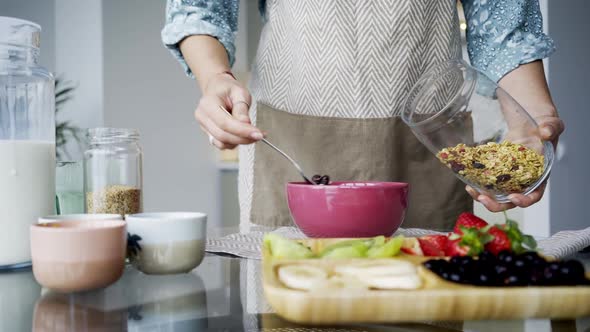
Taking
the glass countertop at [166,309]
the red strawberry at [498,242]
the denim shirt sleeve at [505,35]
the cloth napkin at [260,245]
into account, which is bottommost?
the glass countertop at [166,309]

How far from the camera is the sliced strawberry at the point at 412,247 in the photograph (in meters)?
0.59

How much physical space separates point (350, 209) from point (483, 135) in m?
0.21

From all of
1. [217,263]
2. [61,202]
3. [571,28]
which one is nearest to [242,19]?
[571,28]

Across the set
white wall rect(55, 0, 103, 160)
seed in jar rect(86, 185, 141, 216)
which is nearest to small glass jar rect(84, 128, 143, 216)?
seed in jar rect(86, 185, 141, 216)

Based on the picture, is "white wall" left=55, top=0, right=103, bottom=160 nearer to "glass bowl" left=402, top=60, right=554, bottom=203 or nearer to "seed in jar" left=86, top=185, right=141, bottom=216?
"seed in jar" left=86, top=185, right=141, bottom=216

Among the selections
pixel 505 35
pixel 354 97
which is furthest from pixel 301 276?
pixel 505 35

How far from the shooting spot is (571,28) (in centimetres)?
251

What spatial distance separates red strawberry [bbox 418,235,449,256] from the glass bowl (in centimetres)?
19

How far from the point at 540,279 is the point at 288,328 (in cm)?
19

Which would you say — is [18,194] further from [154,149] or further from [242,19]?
[242,19]

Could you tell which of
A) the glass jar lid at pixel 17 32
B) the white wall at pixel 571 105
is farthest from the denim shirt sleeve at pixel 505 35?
the white wall at pixel 571 105

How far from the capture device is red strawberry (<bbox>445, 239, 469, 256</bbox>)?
538 millimetres

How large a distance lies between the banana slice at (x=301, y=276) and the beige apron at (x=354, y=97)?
2.18ft

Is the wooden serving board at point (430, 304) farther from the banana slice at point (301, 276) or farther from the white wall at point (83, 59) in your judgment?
the white wall at point (83, 59)
